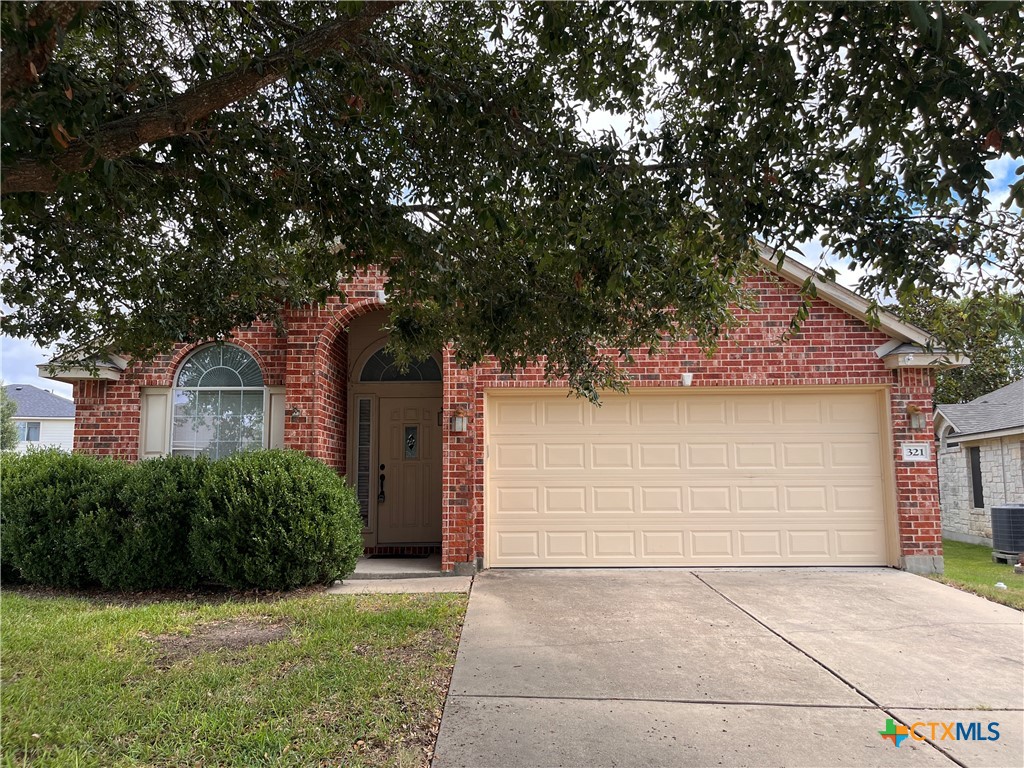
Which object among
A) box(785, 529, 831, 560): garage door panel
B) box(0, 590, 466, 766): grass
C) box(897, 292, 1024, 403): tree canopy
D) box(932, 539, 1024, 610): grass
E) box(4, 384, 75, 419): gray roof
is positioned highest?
box(4, 384, 75, 419): gray roof

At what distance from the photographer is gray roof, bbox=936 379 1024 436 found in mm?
13109

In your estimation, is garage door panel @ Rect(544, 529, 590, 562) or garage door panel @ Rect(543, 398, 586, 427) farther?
garage door panel @ Rect(543, 398, 586, 427)

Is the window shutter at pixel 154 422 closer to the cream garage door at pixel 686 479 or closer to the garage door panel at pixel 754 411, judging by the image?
the cream garage door at pixel 686 479

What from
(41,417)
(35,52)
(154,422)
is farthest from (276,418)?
(41,417)

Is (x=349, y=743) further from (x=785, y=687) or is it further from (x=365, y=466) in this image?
(x=365, y=466)

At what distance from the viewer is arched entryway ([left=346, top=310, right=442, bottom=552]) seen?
10125 millimetres

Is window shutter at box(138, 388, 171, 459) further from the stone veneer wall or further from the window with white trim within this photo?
the window with white trim

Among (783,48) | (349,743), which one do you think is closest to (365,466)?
(349,743)

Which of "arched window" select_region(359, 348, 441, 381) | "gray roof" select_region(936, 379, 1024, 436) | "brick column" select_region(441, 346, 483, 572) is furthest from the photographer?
"gray roof" select_region(936, 379, 1024, 436)

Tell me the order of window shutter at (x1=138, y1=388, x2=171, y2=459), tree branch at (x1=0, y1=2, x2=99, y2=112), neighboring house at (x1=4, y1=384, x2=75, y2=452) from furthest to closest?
neighboring house at (x1=4, y1=384, x2=75, y2=452), window shutter at (x1=138, y1=388, x2=171, y2=459), tree branch at (x1=0, y1=2, x2=99, y2=112)

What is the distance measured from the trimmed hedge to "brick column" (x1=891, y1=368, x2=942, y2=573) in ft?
23.4

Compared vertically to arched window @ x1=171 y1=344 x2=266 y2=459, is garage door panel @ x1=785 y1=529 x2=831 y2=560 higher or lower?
lower

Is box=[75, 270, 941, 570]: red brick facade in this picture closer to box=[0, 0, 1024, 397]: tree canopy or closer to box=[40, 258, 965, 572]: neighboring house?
box=[40, 258, 965, 572]: neighboring house

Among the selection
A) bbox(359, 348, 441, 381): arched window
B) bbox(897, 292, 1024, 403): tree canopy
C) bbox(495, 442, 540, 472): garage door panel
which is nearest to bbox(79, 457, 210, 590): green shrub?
bbox(359, 348, 441, 381): arched window
